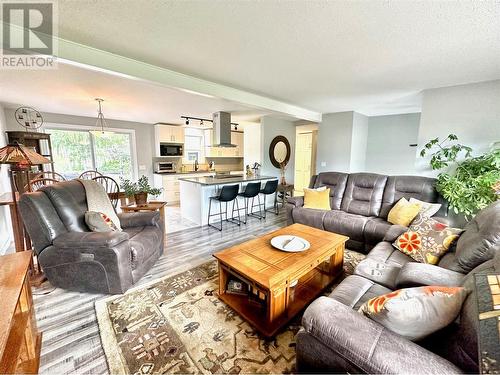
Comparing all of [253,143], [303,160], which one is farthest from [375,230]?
[303,160]

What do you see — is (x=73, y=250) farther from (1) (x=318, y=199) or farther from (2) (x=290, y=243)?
(1) (x=318, y=199)

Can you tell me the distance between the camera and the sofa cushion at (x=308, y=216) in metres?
3.34

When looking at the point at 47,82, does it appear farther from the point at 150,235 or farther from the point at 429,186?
the point at 429,186

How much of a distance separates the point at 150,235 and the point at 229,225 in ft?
6.33

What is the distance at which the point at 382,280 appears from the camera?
1663 millimetres

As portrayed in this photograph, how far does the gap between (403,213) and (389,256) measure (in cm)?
107

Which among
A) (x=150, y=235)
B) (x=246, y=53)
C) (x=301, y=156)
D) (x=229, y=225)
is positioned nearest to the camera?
(x=246, y=53)

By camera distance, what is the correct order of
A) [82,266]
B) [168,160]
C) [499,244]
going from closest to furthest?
[499,244], [82,266], [168,160]

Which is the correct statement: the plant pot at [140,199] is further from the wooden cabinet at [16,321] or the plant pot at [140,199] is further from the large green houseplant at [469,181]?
the large green houseplant at [469,181]

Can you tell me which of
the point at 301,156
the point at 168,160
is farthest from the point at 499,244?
the point at 168,160

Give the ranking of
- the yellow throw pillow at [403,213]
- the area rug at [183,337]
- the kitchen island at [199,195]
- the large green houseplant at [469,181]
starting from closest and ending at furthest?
the area rug at [183,337] → the large green houseplant at [469,181] → the yellow throw pillow at [403,213] → the kitchen island at [199,195]

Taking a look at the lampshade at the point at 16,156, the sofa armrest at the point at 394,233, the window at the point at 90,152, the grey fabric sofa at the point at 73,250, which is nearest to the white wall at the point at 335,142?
the sofa armrest at the point at 394,233

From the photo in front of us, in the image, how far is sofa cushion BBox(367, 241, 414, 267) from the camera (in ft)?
6.23

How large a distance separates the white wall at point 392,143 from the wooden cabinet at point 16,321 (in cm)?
638
